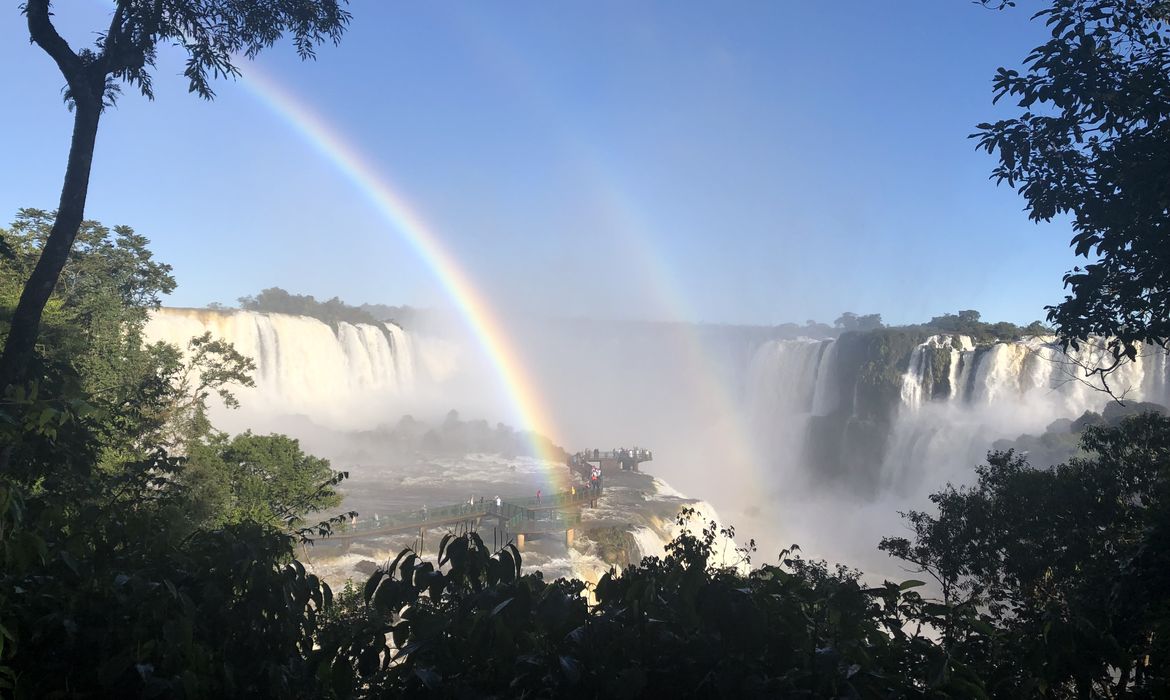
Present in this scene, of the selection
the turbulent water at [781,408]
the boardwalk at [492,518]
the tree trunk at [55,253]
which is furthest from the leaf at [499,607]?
the turbulent water at [781,408]

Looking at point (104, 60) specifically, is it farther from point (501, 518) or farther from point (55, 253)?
point (501, 518)

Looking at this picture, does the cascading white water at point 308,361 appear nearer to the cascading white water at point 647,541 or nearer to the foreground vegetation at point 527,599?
the cascading white water at point 647,541

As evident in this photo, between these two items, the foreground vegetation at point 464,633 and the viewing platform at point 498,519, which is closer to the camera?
the foreground vegetation at point 464,633

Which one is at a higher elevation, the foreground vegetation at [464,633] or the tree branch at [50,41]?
the tree branch at [50,41]

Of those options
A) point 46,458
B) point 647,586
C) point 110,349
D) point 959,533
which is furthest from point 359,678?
point 110,349

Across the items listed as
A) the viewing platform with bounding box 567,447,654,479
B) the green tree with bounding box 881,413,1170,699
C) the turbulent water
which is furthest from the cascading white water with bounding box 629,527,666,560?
the green tree with bounding box 881,413,1170,699

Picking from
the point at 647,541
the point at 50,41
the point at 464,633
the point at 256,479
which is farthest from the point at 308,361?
the point at 464,633

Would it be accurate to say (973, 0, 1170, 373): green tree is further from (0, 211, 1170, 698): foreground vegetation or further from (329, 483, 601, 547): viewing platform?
(329, 483, 601, 547): viewing platform

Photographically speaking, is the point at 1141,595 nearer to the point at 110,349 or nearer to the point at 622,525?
the point at 110,349
